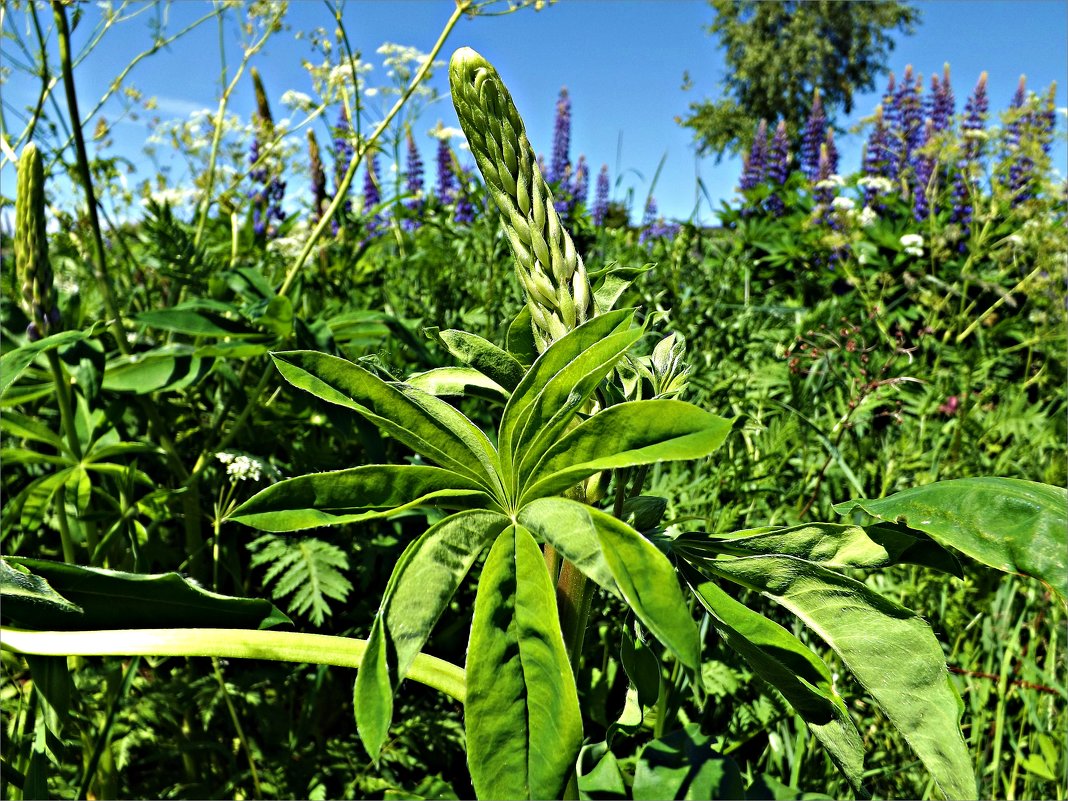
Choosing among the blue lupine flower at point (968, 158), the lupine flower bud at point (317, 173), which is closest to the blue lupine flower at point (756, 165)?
the blue lupine flower at point (968, 158)

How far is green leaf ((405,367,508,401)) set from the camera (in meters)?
0.64

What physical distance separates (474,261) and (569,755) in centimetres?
248

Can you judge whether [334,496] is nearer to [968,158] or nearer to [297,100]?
[297,100]

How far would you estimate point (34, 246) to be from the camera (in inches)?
52.8

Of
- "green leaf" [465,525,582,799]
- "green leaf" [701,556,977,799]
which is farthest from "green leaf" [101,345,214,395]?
"green leaf" [701,556,977,799]

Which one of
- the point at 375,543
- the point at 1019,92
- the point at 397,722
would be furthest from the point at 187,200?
the point at 1019,92

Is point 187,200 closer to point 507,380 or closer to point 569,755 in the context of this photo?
point 507,380

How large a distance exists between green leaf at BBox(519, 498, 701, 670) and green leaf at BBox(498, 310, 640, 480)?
7 centimetres

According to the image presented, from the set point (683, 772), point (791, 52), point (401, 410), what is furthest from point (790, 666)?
point (791, 52)

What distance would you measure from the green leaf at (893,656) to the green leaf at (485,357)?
0.26m

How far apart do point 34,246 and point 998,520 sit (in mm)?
1476

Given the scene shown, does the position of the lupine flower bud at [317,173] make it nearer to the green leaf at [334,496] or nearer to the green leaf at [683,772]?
the green leaf at [683,772]

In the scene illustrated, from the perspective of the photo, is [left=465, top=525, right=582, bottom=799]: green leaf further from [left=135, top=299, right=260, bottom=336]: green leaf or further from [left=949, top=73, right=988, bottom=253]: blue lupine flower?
[left=949, top=73, right=988, bottom=253]: blue lupine flower

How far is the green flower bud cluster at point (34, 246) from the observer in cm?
128
